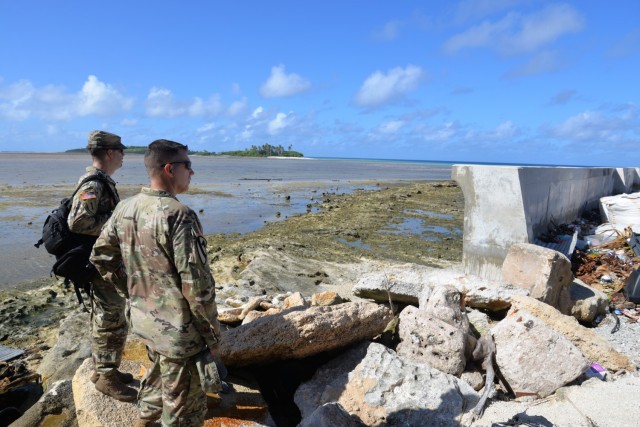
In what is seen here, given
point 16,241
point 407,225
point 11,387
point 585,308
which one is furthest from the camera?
point 407,225

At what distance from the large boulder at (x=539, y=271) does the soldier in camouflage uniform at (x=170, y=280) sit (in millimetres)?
4532

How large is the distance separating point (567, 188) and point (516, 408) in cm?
763

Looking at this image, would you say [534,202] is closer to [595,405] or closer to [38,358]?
[595,405]

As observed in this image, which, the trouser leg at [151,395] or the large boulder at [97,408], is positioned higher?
the trouser leg at [151,395]

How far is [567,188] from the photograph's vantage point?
9922mm

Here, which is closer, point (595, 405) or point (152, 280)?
point (152, 280)

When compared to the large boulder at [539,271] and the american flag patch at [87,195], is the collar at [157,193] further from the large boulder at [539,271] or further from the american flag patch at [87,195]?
the large boulder at [539,271]

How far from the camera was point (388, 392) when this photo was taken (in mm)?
3693

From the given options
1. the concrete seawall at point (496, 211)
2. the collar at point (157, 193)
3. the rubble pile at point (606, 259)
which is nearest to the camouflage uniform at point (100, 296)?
the collar at point (157, 193)

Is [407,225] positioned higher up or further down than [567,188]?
further down

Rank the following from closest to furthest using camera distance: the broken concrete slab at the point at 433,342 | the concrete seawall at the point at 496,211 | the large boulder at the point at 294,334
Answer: the large boulder at the point at 294,334 → the broken concrete slab at the point at 433,342 → the concrete seawall at the point at 496,211

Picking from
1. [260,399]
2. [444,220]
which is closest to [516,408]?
[260,399]

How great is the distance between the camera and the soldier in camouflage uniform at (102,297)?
3457 mm

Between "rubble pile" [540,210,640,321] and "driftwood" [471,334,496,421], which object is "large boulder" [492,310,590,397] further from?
"rubble pile" [540,210,640,321]
